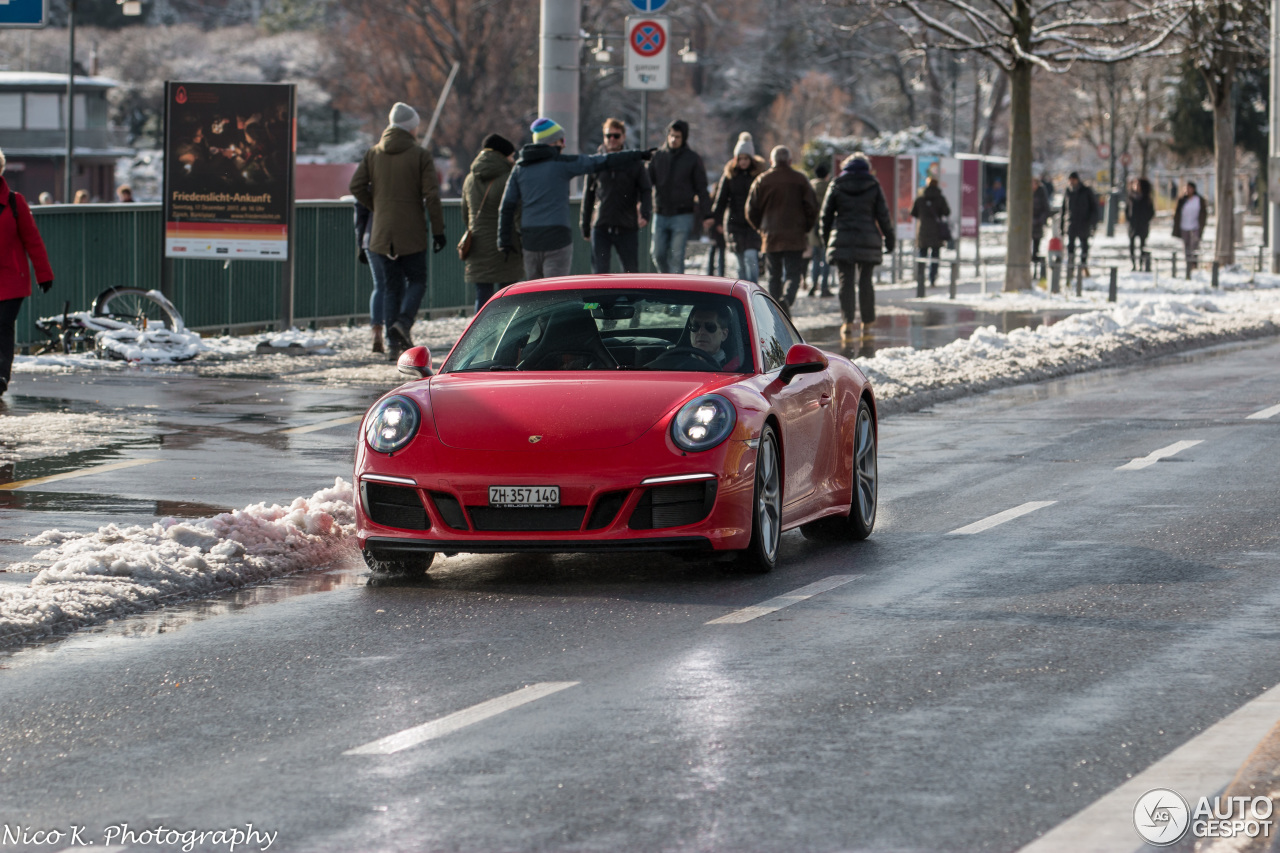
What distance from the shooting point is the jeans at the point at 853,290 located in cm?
2253

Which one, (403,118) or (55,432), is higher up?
(403,118)

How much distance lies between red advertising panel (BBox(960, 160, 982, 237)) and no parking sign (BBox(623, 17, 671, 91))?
18.5m

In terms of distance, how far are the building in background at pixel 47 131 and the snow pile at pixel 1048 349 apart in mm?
52272

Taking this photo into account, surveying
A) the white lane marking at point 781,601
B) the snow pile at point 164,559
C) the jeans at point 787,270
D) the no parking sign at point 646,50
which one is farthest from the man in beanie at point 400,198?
the white lane marking at point 781,601

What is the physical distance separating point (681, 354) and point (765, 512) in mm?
876

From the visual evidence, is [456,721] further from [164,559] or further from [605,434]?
[164,559]

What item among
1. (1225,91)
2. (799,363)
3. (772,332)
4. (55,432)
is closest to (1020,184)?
(1225,91)

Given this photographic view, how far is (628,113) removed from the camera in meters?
92.0

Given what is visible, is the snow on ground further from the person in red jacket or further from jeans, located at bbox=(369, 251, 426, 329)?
the person in red jacket

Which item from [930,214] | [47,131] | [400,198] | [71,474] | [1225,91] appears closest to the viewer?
[71,474]

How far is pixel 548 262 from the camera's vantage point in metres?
17.8

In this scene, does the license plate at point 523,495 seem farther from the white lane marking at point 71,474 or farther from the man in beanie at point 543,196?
the man in beanie at point 543,196

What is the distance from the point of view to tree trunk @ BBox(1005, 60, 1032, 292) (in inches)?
1233

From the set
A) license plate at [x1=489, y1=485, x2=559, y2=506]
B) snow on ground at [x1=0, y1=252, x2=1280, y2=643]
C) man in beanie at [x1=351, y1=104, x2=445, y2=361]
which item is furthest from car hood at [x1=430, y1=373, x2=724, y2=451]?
man in beanie at [x1=351, y1=104, x2=445, y2=361]
